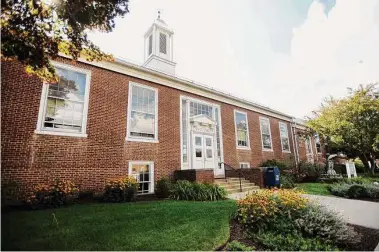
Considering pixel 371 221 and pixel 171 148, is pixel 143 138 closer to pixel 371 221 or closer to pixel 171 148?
pixel 171 148

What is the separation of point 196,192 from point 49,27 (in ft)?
20.8

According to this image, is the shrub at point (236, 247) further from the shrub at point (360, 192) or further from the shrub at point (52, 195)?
the shrub at point (360, 192)

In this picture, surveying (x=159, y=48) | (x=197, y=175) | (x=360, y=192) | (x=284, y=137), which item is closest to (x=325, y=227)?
(x=197, y=175)

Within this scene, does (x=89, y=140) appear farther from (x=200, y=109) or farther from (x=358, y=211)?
(x=358, y=211)

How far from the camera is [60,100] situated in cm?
713

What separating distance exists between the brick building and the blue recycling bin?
83.2 inches

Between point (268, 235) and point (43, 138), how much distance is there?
22.4ft

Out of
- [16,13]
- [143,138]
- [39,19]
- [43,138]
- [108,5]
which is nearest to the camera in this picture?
[16,13]

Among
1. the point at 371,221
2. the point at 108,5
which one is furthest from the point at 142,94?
the point at 371,221

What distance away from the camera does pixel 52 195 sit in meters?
5.84

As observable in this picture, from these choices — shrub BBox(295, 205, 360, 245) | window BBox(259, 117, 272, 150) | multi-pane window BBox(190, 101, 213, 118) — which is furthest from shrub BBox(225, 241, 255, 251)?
window BBox(259, 117, 272, 150)

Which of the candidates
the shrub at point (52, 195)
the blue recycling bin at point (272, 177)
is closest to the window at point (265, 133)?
the blue recycling bin at point (272, 177)

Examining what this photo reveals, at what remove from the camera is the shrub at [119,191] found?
6883 millimetres

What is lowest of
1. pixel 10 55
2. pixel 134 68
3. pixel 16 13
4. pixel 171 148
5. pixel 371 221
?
pixel 371 221
